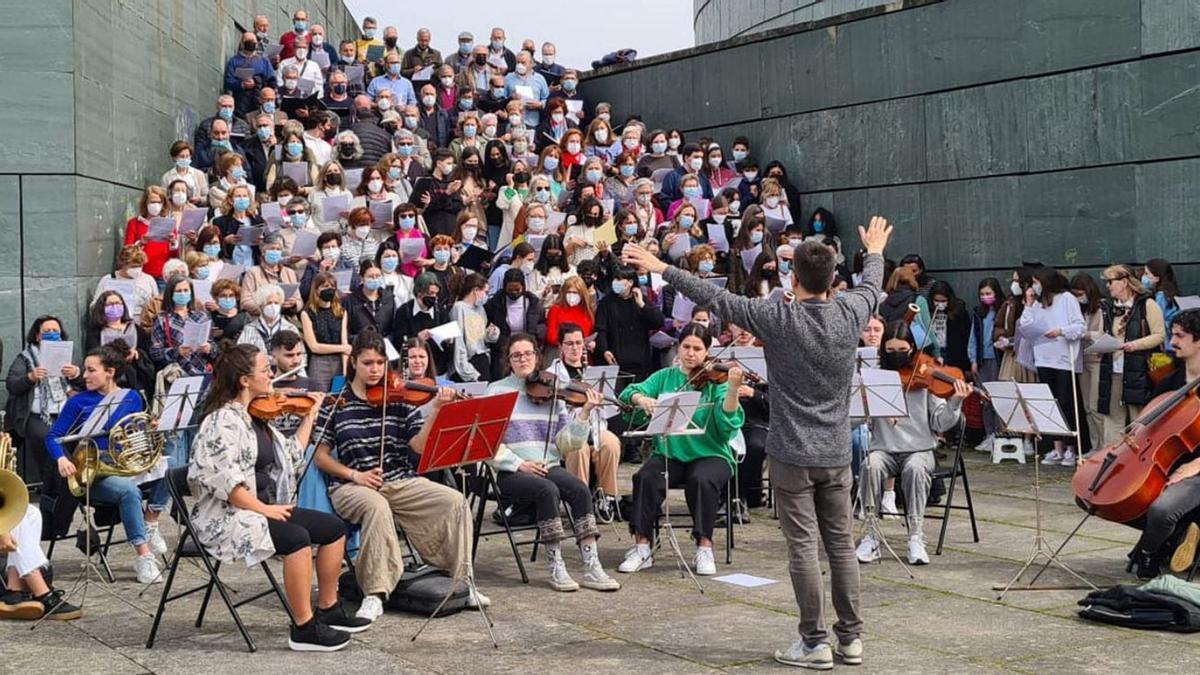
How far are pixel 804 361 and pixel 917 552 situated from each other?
9.27 ft

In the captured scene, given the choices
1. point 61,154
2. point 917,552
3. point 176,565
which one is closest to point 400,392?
point 176,565

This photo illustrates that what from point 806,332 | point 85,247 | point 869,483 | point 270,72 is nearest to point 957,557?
point 869,483

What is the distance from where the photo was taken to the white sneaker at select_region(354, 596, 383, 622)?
7230mm

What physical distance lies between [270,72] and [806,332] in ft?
41.6

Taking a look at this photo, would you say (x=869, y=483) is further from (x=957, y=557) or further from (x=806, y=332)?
(x=806, y=332)

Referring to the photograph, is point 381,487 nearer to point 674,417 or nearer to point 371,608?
point 371,608

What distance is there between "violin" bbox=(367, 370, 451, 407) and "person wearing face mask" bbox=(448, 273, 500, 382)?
158 inches

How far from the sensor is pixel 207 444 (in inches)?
262

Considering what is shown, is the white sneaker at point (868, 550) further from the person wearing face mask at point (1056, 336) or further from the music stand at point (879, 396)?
the person wearing face mask at point (1056, 336)

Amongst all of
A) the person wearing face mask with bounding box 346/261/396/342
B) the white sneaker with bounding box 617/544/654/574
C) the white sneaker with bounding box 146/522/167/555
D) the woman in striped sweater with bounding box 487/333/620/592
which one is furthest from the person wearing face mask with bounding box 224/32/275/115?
the white sneaker with bounding box 617/544/654/574

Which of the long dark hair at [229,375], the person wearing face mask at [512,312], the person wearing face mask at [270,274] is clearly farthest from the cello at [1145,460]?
the person wearing face mask at [270,274]

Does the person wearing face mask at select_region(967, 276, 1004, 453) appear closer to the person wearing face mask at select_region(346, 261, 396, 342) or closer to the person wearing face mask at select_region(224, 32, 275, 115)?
the person wearing face mask at select_region(346, 261, 396, 342)

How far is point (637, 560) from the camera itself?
8500 mm

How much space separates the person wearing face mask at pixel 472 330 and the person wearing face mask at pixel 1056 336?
5.01m
